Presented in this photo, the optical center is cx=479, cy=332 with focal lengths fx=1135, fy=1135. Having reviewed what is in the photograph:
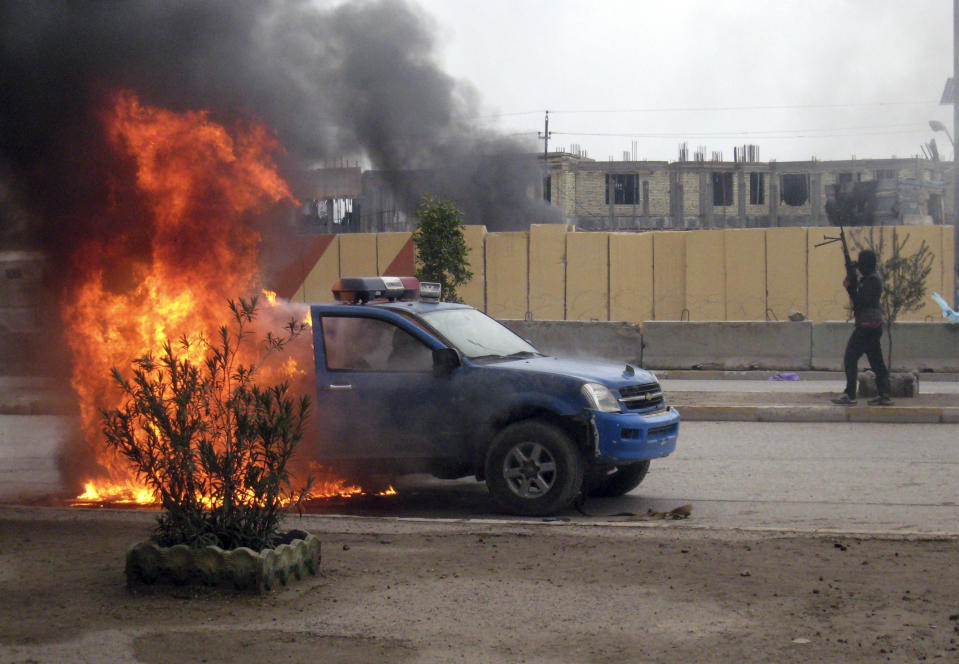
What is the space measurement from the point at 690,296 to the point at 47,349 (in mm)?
20845

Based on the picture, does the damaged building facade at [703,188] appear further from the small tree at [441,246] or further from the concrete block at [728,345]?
the concrete block at [728,345]

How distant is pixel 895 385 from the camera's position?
14.9 meters

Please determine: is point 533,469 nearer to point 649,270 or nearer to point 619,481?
point 619,481

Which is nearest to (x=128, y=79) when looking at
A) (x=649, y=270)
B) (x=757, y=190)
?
(x=649, y=270)

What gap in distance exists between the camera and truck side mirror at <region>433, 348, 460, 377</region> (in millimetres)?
8398

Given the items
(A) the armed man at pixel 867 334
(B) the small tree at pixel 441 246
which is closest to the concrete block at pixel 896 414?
(A) the armed man at pixel 867 334

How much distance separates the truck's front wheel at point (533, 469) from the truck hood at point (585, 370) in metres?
0.41

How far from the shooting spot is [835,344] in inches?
778

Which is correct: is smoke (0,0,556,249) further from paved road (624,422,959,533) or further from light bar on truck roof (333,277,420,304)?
paved road (624,422,959,533)

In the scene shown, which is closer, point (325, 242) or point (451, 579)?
point (451, 579)

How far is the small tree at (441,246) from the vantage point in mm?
24484

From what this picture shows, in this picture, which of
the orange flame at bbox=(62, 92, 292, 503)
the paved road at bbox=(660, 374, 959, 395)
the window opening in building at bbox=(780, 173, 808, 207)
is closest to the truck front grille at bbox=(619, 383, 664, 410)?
the orange flame at bbox=(62, 92, 292, 503)

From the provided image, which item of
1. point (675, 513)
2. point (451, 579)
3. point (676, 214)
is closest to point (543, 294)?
point (675, 513)

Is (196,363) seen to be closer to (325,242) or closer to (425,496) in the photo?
(425,496)
